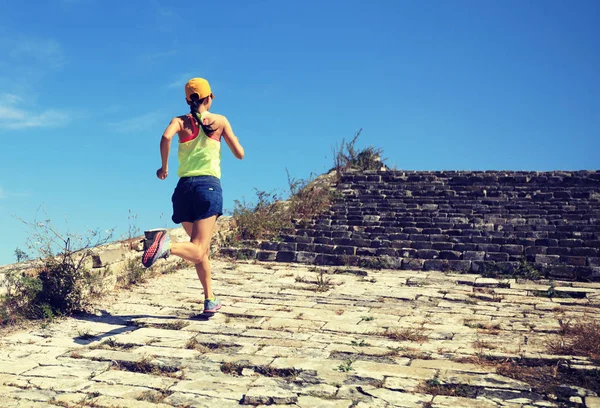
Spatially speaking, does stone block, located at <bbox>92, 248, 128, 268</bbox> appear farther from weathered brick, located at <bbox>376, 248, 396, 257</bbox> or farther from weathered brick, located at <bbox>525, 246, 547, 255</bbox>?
weathered brick, located at <bbox>525, 246, 547, 255</bbox>

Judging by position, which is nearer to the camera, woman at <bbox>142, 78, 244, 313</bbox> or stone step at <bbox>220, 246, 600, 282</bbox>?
woman at <bbox>142, 78, 244, 313</bbox>

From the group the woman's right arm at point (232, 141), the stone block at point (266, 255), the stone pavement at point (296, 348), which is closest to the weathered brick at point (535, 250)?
the stone pavement at point (296, 348)

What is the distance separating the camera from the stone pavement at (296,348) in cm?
392

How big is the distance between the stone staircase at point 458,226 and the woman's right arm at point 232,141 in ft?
15.0

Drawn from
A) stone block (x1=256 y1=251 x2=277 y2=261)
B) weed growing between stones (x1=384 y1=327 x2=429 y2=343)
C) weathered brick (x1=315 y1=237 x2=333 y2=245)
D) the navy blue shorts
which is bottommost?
weed growing between stones (x1=384 y1=327 x2=429 y2=343)

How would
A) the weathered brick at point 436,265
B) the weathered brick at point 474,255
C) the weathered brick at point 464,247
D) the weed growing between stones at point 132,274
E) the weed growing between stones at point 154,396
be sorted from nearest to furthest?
the weed growing between stones at point 154,396 < the weed growing between stones at point 132,274 < the weathered brick at point 436,265 < the weathered brick at point 474,255 < the weathered brick at point 464,247

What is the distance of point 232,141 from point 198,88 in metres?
0.58

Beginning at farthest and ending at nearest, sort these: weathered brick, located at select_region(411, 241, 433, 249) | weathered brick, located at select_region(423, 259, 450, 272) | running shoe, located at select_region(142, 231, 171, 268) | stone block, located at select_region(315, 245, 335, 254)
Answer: weathered brick, located at select_region(411, 241, 433, 249), stone block, located at select_region(315, 245, 335, 254), weathered brick, located at select_region(423, 259, 450, 272), running shoe, located at select_region(142, 231, 171, 268)

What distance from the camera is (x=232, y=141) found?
5.64m

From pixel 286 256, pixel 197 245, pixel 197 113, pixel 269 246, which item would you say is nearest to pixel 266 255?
pixel 286 256

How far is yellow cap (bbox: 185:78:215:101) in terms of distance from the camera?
18.3ft

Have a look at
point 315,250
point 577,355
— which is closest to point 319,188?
point 315,250

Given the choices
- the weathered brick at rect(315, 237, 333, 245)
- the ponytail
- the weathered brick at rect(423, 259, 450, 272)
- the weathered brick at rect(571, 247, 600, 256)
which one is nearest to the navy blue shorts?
the ponytail

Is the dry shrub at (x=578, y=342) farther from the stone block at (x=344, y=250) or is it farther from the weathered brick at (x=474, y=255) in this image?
the stone block at (x=344, y=250)
